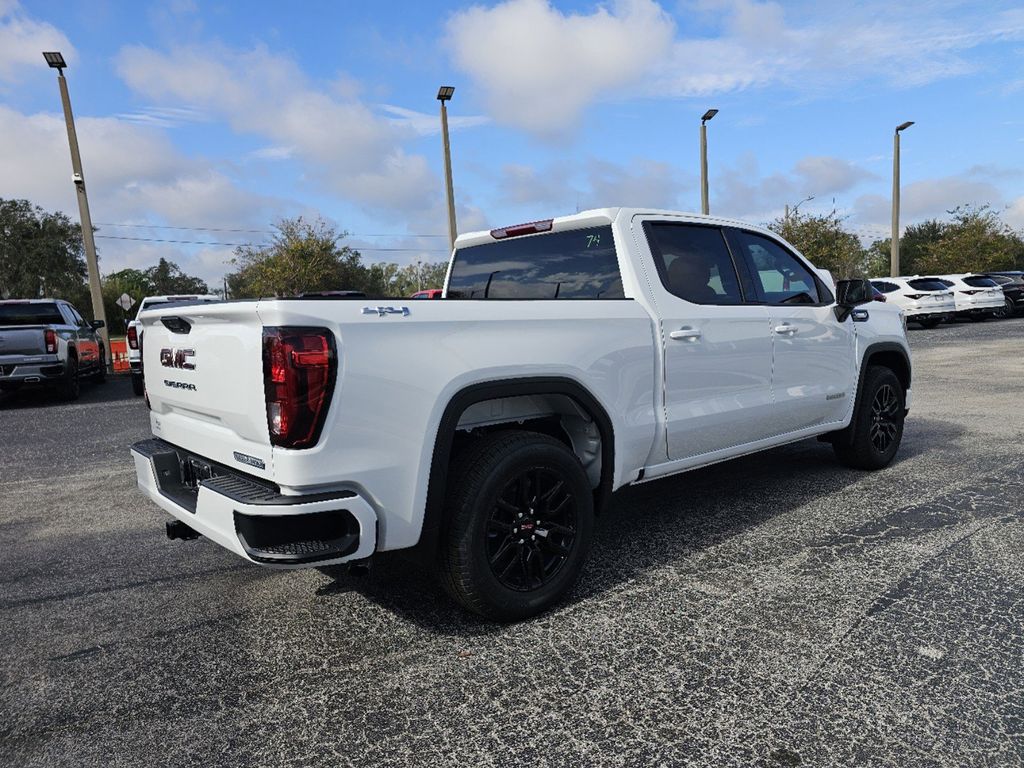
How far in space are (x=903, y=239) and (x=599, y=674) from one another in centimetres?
7246

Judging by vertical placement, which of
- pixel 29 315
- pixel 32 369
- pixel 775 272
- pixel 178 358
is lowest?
pixel 32 369

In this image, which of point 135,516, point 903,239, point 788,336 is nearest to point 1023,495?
point 788,336

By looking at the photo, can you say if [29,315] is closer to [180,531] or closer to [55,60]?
[55,60]

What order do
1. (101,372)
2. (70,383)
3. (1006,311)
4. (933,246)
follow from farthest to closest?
(933,246), (1006,311), (101,372), (70,383)

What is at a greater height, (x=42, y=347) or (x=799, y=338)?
(x=42, y=347)

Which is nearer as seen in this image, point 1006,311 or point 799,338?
point 799,338

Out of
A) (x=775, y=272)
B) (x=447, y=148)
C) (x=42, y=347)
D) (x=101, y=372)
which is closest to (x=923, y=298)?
(x=447, y=148)

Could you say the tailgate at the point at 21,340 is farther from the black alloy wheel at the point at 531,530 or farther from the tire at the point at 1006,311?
the tire at the point at 1006,311

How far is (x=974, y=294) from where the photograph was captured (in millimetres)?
23500

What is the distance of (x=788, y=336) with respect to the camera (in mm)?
4527

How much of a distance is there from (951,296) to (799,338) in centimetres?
2161

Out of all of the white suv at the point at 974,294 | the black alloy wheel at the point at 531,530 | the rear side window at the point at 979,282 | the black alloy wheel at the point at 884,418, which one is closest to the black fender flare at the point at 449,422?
the black alloy wheel at the point at 531,530

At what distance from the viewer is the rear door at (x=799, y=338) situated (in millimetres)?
4480

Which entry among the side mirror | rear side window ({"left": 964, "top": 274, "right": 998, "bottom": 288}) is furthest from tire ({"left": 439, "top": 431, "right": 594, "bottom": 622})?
rear side window ({"left": 964, "top": 274, "right": 998, "bottom": 288})
